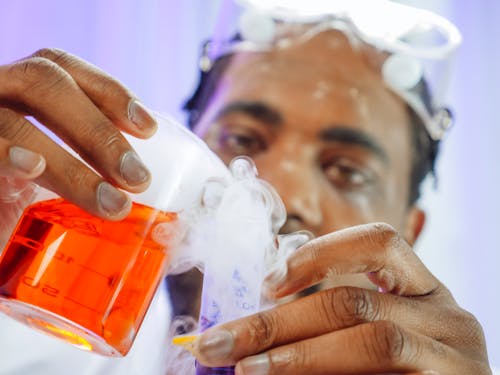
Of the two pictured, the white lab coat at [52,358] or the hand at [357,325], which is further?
the white lab coat at [52,358]

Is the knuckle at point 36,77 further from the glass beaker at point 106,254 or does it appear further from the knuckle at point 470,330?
the knuckle at point 470,330

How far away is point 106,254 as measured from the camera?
0.76 m

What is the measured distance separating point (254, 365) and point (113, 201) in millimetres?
284

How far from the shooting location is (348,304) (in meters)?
0.85

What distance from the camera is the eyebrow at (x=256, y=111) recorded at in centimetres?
196

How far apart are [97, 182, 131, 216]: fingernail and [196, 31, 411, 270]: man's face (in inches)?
41.8

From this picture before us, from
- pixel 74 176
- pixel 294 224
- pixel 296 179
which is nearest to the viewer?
pixel 74 176

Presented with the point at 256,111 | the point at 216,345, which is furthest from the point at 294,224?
the point at 216,345

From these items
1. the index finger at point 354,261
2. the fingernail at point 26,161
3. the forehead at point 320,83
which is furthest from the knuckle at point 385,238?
the forehead at point 320,83

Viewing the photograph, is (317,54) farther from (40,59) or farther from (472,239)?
(40,59)

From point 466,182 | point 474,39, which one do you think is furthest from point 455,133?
point 474,39

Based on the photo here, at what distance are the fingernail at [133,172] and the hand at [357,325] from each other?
0.23 m

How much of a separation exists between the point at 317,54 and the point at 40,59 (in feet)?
4.39

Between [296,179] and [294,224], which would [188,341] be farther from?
[296,179]
